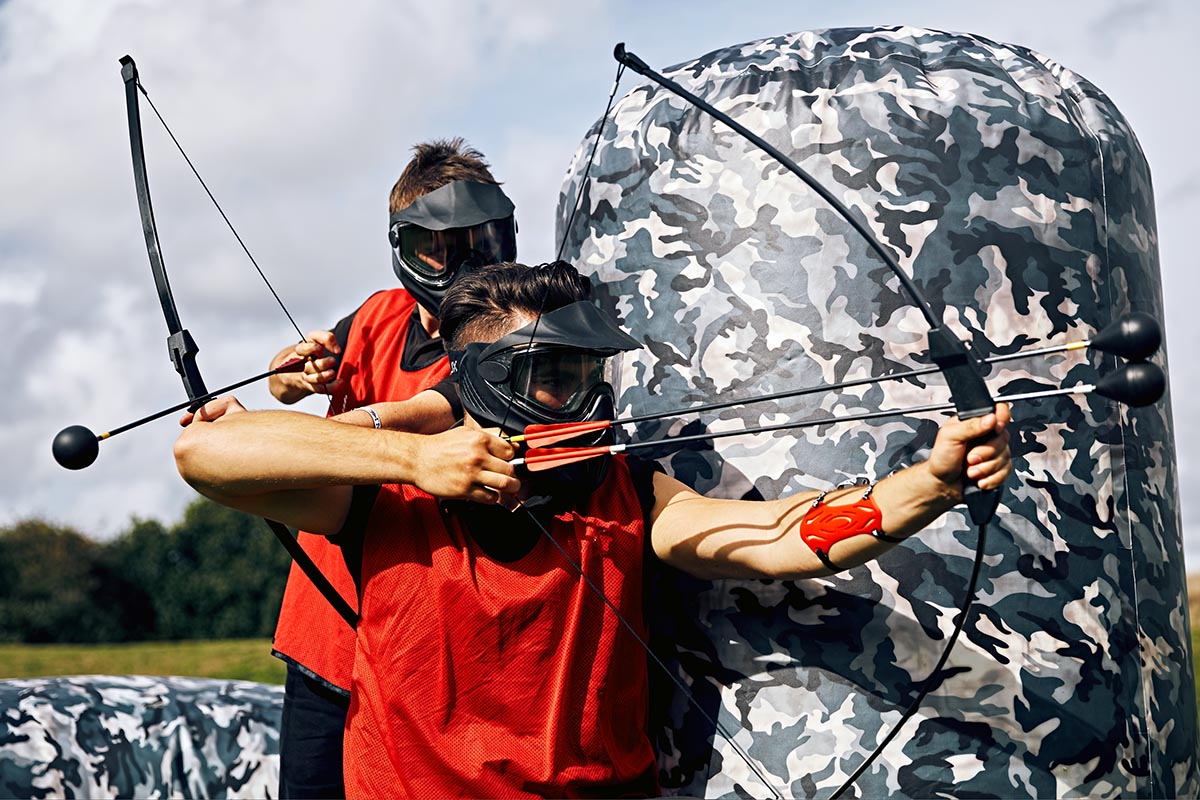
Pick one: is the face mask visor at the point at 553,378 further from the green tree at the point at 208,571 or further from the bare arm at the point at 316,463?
the green tree at the point at 208,571

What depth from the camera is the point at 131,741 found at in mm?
4051

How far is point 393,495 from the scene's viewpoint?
2520mm

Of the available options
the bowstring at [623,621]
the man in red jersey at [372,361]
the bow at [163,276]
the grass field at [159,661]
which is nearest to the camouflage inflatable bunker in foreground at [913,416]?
the bowstring at [623,621]

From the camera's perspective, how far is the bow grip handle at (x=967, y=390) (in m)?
2.09

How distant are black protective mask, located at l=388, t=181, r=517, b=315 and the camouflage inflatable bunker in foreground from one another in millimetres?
418

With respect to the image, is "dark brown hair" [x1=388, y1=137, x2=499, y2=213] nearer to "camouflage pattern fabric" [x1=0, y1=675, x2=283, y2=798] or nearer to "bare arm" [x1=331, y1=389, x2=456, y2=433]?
"bare arm" [x1=331, y1=389, x2=456, y2=433]

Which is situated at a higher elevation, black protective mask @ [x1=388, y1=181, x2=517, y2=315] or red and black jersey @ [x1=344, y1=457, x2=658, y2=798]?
black protective mask @ [x1=388, y1=181, x2=517, y2=315]

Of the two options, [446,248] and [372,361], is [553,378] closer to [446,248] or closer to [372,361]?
[446,248]

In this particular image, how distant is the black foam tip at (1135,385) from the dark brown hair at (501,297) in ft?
3.43

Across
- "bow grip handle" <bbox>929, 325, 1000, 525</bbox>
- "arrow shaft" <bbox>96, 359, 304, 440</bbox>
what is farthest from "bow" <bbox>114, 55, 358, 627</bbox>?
"bow grip handle" <bbox>929, 325, 1000, 525</bbox>

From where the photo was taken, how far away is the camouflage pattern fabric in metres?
3.89

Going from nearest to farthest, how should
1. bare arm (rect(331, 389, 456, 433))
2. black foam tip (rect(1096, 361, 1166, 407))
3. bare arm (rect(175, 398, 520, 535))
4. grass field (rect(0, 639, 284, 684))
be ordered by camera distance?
1. black foam tip (rect(1096, 361, 1166, 407))
2. bare arm (rect(175, 398, 520, 535))
3. bare arm (rect(331, 389, 456, 433))
4. grass field (rect(0, 639, 284, 684))

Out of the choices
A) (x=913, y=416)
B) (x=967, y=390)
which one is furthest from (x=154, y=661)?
(x=967, y=390)

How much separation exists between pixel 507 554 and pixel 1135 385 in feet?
3.83
